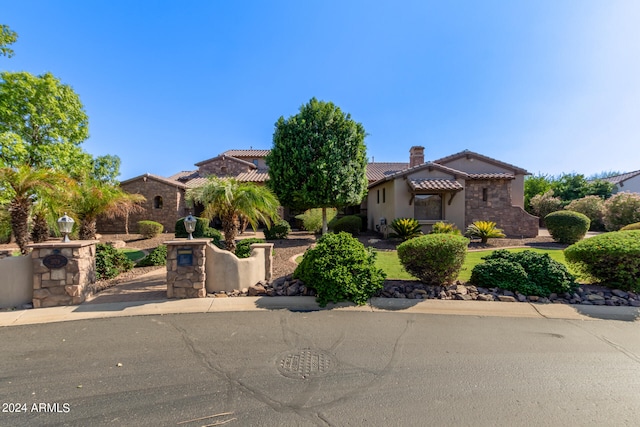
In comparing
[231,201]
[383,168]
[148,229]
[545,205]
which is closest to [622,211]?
[545,205]

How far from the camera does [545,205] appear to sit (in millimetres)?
24156

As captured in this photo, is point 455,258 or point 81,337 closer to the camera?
point 81,337

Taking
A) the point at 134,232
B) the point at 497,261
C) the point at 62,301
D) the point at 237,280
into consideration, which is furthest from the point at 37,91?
the point at 497,261

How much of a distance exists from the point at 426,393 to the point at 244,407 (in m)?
1.88

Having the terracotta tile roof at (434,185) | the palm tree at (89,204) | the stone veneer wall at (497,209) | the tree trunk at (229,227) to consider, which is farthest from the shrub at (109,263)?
the stone veneer wall at (497,209)

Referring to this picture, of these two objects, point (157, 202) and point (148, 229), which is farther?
point (157, 202)

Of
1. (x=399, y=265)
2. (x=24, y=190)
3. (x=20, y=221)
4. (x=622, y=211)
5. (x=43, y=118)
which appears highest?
(x=43, y=118)

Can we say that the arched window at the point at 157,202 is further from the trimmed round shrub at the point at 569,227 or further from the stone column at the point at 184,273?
the trimmed round shrub at the point at 569,227

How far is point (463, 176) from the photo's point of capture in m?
15.4

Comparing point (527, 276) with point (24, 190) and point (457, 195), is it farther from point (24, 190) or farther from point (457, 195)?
point (24, 190)

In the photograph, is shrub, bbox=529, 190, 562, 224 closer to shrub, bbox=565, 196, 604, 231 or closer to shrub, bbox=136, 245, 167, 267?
shrub, bbox=565, 196, 604, 231

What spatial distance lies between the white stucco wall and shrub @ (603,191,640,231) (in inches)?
1072

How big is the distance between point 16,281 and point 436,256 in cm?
880

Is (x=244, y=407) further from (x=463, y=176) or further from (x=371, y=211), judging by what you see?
(x=371, y=211)
